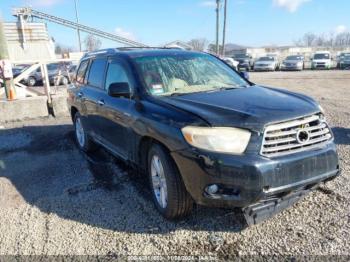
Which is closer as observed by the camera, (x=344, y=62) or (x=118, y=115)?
(x=118, y=115)

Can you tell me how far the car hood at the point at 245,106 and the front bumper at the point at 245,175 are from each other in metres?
0.31

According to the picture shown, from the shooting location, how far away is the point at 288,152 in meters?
2.96

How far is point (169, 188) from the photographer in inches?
129

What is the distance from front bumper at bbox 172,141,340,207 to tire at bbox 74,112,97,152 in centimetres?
325

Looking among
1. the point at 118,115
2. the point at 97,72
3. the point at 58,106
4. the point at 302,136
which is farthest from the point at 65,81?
the point at 302,136

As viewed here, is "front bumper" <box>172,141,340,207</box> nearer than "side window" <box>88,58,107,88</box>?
Yes

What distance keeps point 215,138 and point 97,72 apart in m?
2.96

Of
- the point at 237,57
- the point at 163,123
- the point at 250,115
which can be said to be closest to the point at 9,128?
the point at 163,123

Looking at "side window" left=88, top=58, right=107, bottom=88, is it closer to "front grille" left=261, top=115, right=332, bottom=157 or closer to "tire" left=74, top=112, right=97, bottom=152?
"tire" left=74, top=112, right=97, bottom=152

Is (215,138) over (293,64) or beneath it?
over

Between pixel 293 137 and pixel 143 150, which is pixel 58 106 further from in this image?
pixel 293 137

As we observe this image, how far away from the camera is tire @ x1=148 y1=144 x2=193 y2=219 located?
10.7ft

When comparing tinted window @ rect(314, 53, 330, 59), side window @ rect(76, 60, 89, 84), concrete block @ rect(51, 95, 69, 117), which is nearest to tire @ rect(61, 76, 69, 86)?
concrete block @ rect(51, 95, 69, 117)

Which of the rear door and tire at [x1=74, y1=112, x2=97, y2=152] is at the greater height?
the rear door
